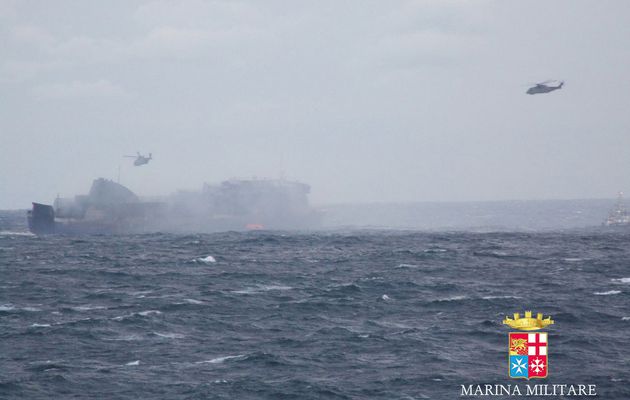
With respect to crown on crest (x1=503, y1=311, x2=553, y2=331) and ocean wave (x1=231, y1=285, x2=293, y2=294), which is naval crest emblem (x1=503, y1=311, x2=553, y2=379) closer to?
crown on crest (x1=503, y1=311, x2=553, y2=331)

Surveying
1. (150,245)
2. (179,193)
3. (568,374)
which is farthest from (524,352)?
(179,193)

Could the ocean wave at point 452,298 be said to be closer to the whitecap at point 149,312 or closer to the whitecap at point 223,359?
the whitecap at point 223,359

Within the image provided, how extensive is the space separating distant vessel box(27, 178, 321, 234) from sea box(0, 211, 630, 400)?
187 feet

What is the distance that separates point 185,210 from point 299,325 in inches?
4104

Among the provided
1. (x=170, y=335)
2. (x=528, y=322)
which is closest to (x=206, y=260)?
(x=170, y=335)

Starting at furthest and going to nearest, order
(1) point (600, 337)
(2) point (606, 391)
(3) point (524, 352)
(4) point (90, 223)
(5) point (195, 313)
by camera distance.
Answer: (4) point (90, 223) < (5) point (195, 313) < (1) point (600, 337) < (3) point (524, 352) < (2) point (606, 391)

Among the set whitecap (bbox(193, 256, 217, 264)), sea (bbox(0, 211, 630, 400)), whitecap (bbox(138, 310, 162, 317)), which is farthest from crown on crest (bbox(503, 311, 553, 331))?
whitecap (bbox(193, 256, 217, 264))

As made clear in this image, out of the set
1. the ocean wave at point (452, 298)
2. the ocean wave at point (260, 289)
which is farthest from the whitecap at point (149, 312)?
the ocean wave at point (452, 298)

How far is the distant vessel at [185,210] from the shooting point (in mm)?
110562

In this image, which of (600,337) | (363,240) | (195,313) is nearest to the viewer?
(600,337)

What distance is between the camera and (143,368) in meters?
22.6

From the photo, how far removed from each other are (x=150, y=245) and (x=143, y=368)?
49996mm

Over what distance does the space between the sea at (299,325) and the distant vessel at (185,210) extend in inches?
2241

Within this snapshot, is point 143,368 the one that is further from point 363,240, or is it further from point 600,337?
point 363,240
